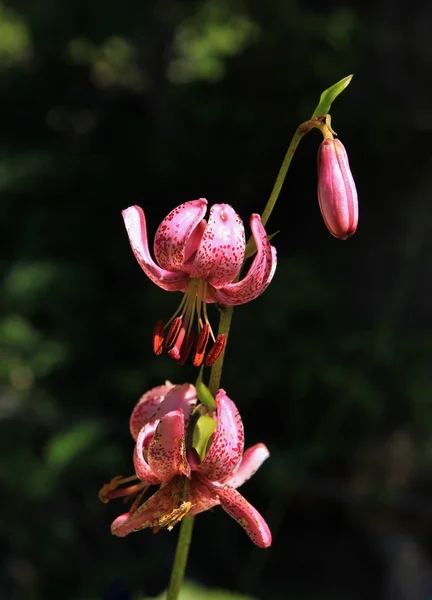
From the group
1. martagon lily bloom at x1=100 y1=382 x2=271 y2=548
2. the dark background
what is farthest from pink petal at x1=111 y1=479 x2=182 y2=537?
the dark background

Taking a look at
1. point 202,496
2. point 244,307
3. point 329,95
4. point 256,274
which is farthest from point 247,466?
point 244,307

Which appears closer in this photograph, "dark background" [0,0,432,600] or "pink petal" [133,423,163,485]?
"pink petal" [133,423,163,485]

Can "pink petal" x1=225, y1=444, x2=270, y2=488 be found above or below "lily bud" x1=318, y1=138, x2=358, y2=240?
below

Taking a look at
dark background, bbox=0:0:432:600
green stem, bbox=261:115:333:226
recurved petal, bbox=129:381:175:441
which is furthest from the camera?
dark background, bbox=0:0:432:600

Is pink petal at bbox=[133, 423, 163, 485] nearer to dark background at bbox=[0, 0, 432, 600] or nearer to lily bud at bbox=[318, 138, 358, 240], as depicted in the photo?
lily bud at bbox=[318, 138, 358, 240]

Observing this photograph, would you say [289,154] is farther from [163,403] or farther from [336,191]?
[163,403]

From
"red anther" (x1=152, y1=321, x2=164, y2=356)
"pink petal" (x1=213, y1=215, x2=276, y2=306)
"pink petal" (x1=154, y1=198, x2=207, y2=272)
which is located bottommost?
"red anther" (x1=152, y1=321, x2=164, y2=356)

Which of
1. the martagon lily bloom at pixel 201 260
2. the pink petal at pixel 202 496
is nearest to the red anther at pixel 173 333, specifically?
the martagon lily bloom at pixel 201 260

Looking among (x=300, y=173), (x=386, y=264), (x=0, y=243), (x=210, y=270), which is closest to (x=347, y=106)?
(x=300, y=173)
